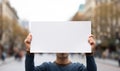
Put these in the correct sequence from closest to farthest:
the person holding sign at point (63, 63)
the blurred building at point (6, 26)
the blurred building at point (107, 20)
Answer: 1. the person holding sign at point (63, 63)
2. the blurred building at point (107, 20)
3. the blurred building at point (6, 26)

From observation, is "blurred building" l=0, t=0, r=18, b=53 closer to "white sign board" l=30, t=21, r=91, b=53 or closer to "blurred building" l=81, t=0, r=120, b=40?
"blurred building" l=81, t=0, r=120, b=40

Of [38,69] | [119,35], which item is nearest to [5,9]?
[119,35]

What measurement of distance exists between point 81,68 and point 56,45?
49cm

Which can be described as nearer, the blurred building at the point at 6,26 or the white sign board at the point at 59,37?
the white sign board at the point at 59,37

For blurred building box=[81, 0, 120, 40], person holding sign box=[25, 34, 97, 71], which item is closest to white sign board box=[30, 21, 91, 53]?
person holding sign box=[25, 34, 97, 71]

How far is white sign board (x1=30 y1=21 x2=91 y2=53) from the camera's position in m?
5.50

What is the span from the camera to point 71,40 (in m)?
5.55

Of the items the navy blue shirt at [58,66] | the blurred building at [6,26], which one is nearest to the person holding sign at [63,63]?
the navy blue shirt at [58,66]

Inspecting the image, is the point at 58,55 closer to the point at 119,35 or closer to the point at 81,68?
the point at 81,68

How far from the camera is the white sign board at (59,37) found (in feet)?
18.0

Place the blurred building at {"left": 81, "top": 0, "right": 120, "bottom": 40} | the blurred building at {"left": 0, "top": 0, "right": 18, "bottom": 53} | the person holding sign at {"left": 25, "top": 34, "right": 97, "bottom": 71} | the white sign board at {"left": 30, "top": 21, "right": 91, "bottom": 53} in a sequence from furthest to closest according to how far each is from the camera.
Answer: the blurred building at {"left": 0, "top": 0, "right": 18, "bottom": 53} → the blurred building at {"left": 81, "top": 0, "right": 120, "bottom": 40} → the person holding sign at {"left": 25, "top": 34, "right": 97, "bottom": 71} → the white sign board at {"left": 30, "top": 21, "right": 91, "bottom": 53}

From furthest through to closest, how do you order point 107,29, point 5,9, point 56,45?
point 5,9
point 107,29
point 56,45

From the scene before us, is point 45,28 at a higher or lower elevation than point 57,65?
higher

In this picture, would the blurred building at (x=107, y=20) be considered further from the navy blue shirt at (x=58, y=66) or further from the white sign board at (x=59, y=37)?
the white sign board at (x=59, y=37)
